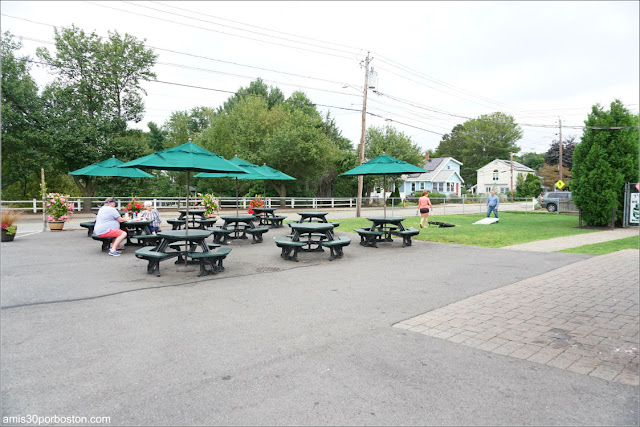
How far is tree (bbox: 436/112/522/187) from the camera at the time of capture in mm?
88312

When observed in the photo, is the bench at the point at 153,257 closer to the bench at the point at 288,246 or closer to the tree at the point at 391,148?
the bench at the point at 288,246

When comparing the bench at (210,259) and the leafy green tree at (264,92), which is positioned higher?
the leafy green tree at (264,92)

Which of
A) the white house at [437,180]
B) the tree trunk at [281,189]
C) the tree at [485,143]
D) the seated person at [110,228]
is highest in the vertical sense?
the tree at [485,143]

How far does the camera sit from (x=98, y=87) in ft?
92.9

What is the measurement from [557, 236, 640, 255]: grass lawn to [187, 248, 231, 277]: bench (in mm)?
A: 9003

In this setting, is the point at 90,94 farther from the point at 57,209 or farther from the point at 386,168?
the point at 386,168

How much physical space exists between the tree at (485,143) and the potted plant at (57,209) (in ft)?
271

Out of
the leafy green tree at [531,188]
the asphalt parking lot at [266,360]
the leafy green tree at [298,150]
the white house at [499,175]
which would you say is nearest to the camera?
the asphalt parking lot at [266,360]

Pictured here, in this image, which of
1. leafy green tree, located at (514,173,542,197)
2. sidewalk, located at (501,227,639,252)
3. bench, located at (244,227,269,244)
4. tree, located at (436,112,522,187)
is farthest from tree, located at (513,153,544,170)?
bench, located at (244,227,269,244)

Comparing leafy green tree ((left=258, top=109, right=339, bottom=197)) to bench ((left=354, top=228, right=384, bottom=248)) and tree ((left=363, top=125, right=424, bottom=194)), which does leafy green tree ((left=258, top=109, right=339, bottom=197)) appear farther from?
bench ((left=354, top=228, right=384, bottom=248))

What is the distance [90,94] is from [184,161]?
84.1 ft

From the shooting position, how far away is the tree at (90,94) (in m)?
26.1

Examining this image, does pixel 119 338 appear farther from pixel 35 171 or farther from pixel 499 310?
pixel 35 171

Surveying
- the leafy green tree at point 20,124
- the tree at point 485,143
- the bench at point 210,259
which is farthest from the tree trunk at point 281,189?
the tree at point 485,143
